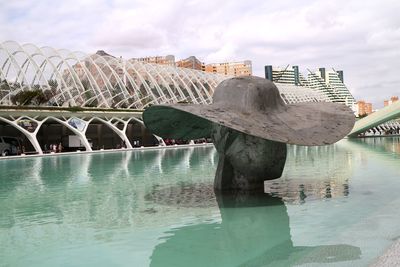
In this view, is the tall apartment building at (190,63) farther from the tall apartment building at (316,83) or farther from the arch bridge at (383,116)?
the arch bridge at (383,116)

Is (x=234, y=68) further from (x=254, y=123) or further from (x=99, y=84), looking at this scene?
(x=254, y=123)

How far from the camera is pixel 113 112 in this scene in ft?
149

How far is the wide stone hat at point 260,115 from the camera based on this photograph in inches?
356

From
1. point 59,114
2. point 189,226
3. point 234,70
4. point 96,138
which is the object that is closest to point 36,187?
point 189,226

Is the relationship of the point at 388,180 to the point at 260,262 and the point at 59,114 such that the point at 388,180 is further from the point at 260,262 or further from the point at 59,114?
the point at 59,114

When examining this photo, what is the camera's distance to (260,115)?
9938 millimetres

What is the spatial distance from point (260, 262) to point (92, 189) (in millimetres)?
8708

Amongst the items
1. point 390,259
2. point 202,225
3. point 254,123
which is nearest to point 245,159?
point 254,123

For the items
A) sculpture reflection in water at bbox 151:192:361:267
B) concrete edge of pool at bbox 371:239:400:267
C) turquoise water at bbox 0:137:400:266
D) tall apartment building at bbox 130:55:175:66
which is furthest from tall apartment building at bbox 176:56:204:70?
concrete edge of pool at bbox 371:239:400:267

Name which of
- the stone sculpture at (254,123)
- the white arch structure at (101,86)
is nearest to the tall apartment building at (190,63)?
the white arch structure at (101,86)

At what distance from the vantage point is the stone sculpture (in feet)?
30.7

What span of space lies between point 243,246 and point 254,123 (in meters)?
3.37

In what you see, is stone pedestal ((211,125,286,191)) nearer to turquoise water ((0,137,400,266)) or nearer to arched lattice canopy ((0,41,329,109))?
turquoise water ((0,137,400,266))

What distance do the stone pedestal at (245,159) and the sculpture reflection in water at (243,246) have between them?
1626mm
